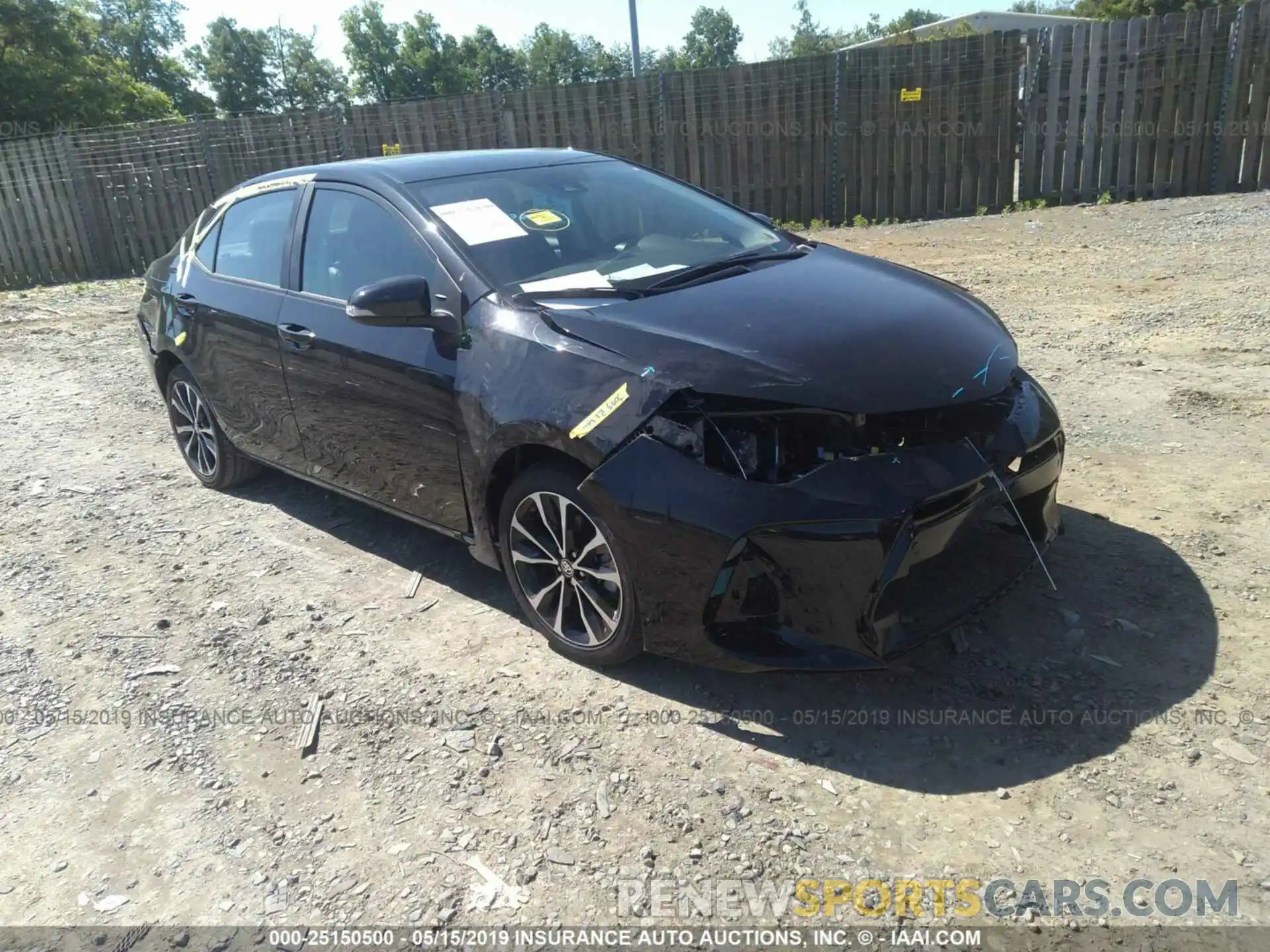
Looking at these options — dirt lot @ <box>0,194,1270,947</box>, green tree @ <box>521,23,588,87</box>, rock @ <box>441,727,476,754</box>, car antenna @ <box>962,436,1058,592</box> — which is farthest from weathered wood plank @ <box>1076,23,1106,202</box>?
green tree @ <box>521,23,588,87</box>

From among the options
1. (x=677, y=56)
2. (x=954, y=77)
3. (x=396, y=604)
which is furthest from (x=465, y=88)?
(x=396, y=604)

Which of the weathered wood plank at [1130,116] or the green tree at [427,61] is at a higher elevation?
the green tree at [427,61]

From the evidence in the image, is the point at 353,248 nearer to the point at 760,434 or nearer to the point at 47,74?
the point at 760,434

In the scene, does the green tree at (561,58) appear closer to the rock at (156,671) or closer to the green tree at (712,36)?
the green tree at (712,36)

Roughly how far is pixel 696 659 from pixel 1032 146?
11.2 meters

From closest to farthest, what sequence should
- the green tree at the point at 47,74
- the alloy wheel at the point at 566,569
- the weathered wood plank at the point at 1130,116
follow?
the alloy wheel at the point at 566,569
the weathered wood plank at the point at 1130,116
the green tree at the point at 47,74

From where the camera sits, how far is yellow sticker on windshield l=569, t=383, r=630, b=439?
3.08 metres

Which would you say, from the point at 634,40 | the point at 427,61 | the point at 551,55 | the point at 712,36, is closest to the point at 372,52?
the point at 427,61

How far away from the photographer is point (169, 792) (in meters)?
3.12

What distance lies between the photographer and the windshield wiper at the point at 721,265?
3605 mm

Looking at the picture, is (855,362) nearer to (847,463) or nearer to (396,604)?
(847,463)

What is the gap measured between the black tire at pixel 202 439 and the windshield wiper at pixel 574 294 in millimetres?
2608

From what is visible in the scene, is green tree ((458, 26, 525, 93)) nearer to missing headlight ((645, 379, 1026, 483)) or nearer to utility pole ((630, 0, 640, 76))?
utility pole ((630, 0, 640, 76))

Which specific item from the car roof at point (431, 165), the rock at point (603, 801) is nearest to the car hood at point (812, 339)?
the car roof at point (431, 165)
